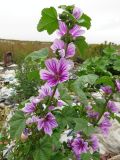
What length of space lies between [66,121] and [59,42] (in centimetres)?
50

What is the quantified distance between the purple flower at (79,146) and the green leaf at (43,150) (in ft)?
1.14

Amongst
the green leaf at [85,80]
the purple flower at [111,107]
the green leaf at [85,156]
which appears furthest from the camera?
the green leaf at [85,156]

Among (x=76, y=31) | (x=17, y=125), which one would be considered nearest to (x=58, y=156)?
(x=17, y=125)

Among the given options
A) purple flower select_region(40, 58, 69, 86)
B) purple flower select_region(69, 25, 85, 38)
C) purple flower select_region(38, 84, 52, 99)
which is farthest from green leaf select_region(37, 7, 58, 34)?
purple flower select_region(38, 84, 52, 99)

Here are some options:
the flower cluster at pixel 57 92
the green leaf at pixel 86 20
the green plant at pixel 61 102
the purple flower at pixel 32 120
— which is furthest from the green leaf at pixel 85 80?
the purple flower at pixel 32 120

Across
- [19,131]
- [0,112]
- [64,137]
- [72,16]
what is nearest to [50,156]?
[19,131]

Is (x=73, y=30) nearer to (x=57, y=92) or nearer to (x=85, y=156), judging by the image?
(x=57, y=92)

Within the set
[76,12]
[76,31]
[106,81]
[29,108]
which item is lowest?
[29,108]

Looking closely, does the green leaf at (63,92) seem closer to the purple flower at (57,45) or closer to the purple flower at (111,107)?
the purple flower at (57,45)

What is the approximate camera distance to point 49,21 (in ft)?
8.54

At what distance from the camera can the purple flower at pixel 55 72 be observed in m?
2.56

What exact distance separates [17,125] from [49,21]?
67 centimetres

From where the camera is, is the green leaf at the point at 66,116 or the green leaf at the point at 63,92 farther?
the green leaf at the point at 66,116

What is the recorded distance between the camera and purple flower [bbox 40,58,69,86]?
256 cm
